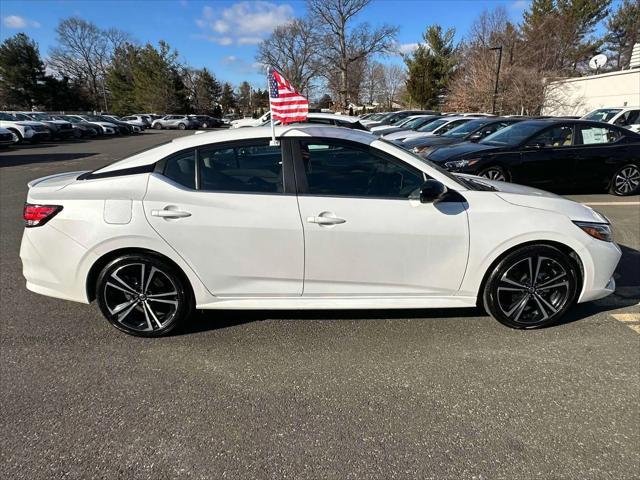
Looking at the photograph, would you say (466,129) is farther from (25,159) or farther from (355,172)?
(25,159)

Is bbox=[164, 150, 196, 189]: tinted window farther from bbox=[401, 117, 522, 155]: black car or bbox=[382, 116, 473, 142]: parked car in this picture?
bbox=[382, 116, 473, 142]: parked car

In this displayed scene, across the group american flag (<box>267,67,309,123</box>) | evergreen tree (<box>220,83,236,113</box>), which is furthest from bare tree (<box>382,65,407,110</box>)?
american flag (<box>267,67,309,123</box>)

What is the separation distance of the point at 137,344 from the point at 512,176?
650cm

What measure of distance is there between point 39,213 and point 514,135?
756 cm

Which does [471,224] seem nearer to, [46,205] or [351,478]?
[351,478]

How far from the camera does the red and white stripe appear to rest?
3305 mm

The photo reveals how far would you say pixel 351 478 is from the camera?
1.86 meters

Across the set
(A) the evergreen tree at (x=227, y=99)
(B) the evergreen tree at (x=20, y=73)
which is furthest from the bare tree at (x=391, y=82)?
(B) the evergreen tree at (x=20, y=73)

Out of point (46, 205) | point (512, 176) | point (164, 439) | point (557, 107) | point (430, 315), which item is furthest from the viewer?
point (557, 107)

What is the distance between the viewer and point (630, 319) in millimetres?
3244

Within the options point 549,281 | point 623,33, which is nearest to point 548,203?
point 549,281

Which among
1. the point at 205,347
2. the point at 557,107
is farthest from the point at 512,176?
the point at 557,107

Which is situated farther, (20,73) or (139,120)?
(20,73)

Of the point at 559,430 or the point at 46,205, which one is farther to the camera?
the point at 46,205
